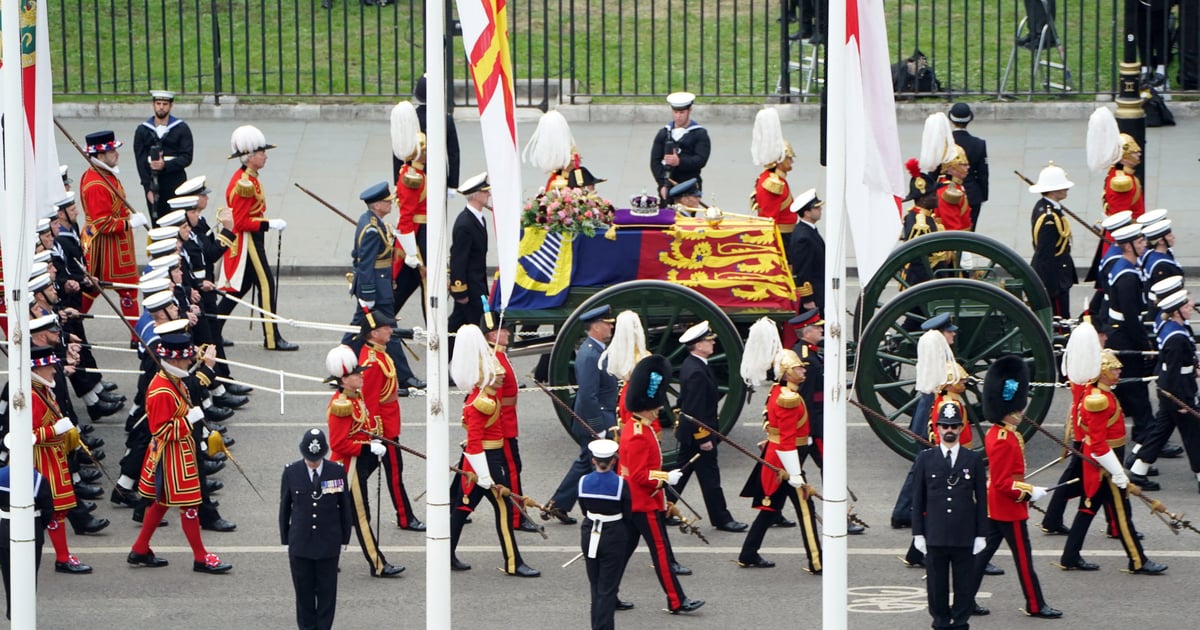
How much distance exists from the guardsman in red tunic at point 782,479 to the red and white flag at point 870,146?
290 cm

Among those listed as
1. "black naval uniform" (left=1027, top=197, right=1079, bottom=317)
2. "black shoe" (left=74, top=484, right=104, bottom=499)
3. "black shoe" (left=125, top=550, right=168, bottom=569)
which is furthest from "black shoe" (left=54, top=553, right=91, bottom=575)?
"black naval uniform" (left=1027, top=197, right=1079, bottom=317)

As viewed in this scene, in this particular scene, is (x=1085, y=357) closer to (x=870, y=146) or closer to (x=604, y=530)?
(x=604, y=530)

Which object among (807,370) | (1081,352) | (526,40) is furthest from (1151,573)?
(526,40)

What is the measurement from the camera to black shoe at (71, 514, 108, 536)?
14.4m

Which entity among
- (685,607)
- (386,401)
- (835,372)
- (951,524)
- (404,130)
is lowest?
(685,607)

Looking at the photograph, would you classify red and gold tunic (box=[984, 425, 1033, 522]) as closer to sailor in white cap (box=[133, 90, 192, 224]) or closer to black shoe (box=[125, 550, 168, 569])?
black shoe (box=[125, 550, 168, 569])

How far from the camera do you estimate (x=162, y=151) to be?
1997 cm

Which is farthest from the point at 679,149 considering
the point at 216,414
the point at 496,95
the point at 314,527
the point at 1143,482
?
the point at 496,95

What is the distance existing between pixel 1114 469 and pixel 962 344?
7.26 feet

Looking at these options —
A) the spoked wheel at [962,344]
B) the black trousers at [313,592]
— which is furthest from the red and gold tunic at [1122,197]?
the black trousers at [313,592]

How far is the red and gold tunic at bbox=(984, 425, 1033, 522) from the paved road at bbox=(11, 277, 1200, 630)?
1.95ft

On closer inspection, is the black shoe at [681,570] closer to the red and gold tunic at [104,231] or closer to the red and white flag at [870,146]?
the red and white flag at [870,146]

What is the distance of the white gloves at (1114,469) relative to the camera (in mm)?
13422

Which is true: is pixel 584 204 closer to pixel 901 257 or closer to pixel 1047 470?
pixel 901 257
